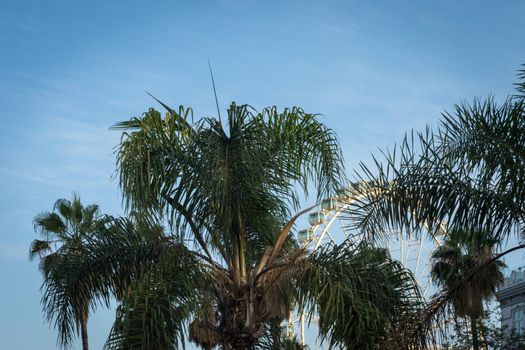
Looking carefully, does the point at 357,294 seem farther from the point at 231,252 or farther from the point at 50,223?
the point at 50,223

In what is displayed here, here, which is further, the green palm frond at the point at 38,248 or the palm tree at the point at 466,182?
the green palm frond at the point at 38,248

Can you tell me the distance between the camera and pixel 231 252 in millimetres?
15531

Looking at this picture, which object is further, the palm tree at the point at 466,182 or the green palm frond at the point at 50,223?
the green palm frond at the point at 50,223

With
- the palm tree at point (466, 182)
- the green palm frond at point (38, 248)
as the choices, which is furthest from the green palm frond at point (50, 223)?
the palm tree at point (466, 182)

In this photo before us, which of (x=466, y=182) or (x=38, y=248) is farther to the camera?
(x=38, y=248)

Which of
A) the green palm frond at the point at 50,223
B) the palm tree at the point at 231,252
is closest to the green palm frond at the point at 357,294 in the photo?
the palm tree at the point at 231,252

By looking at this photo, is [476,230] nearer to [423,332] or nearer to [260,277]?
[423,332]

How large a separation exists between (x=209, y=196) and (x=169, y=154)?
0.98m

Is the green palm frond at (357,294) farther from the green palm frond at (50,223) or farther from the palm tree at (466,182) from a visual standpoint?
the green palm frond at (50,223)

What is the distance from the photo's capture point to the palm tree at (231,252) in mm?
14141

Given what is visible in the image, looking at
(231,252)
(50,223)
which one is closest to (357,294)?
(231,252)

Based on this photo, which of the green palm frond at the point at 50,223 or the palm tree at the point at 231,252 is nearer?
the palm tree at the point at 231,252

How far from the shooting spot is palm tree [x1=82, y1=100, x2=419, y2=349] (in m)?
14.1

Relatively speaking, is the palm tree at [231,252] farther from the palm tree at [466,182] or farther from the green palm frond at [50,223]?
the green palm frond at [50,223]
